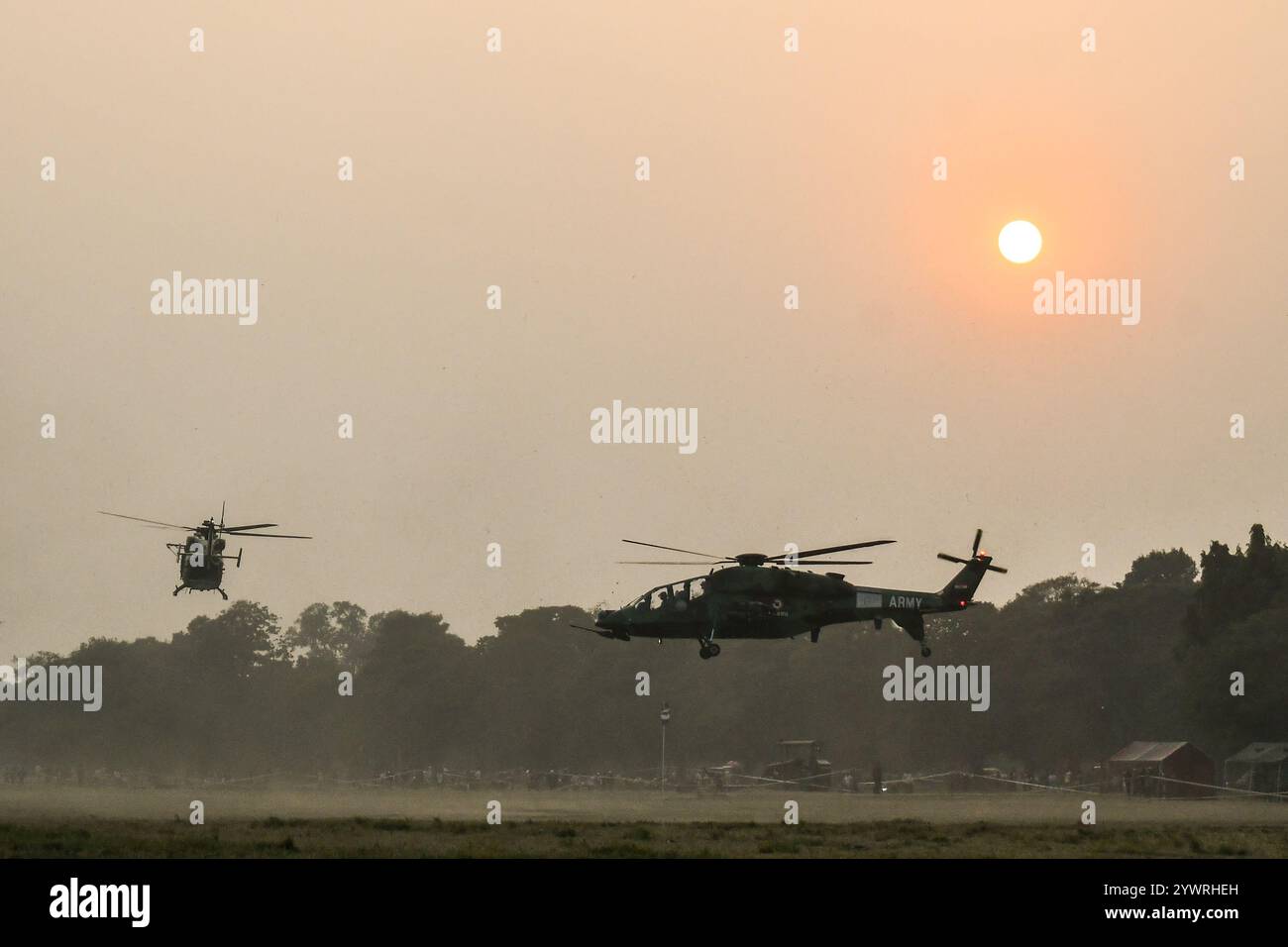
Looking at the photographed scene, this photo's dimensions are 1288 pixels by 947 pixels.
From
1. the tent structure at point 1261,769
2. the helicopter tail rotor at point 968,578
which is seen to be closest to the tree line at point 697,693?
the tent structure at point 1261,769

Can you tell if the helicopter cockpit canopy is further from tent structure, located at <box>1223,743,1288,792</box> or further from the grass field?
tent structure, located at <box>1223,743,1288,792</box>

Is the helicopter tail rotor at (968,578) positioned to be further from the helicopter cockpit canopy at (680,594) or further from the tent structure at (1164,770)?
the tent structure at (1164,770)

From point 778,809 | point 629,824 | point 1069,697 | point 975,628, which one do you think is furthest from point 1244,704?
point 629,824

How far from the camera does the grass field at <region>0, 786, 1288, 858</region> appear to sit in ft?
148

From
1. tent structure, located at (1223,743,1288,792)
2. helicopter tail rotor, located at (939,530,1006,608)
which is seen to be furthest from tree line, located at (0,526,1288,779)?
helicopter tail rotor, located at (939,530,1006,608)

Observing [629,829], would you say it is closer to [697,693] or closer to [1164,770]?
[1164,770]

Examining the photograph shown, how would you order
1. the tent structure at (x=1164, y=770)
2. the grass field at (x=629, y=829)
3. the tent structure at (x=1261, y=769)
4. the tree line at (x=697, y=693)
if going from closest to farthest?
the grass field at (x=629, y=829)
the tent structure at (x=1164, y=770)
the tent structure at (x=1261, y=769)
the tree line at (x=697, y=693)

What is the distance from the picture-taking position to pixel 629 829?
51.3 metres

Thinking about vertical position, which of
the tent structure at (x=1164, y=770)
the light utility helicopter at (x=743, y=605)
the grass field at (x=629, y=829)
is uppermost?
→ the light utility helicopter at (x=743, y=605)

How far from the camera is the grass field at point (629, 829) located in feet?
148
